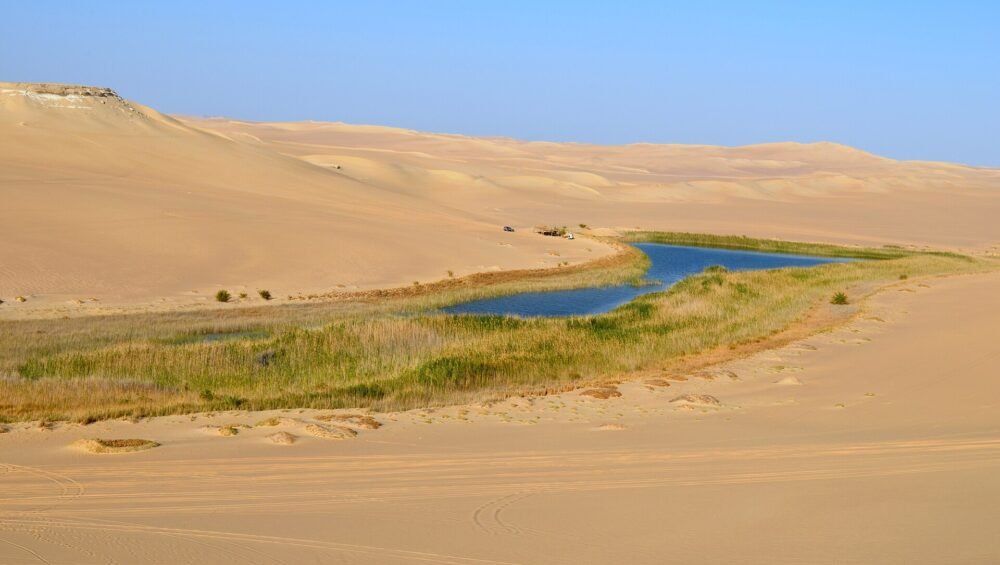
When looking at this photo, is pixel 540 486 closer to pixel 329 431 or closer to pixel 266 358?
pixel 329 431

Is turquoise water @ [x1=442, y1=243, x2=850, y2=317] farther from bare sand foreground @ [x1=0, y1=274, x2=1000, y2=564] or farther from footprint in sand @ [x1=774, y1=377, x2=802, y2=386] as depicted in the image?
bare sand foreground @ [x1=0, y1=274, x2=1000, y2=564]

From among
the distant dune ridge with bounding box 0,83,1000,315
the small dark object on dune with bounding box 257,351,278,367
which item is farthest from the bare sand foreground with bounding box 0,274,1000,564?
the distant dune ridge with bounding box 0,83,1000,315

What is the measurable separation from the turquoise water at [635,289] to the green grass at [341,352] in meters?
1.98

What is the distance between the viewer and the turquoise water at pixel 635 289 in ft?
87.0

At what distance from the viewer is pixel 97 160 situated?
51938mm

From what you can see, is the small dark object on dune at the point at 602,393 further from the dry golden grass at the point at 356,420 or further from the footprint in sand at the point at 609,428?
the dry golden grass at the point at 356,420

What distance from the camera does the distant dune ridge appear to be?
2917 cm

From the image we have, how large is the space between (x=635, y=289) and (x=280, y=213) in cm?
1780

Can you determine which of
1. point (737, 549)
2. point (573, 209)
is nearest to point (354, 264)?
point (737, 549)

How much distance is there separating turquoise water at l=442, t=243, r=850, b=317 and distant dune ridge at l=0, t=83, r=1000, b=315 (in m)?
3.66

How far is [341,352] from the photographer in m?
16.9

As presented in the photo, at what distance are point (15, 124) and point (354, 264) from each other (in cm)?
3346

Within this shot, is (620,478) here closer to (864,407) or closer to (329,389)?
(864,407)

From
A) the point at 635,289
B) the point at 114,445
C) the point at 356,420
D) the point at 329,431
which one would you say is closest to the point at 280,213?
the point at 635,289
